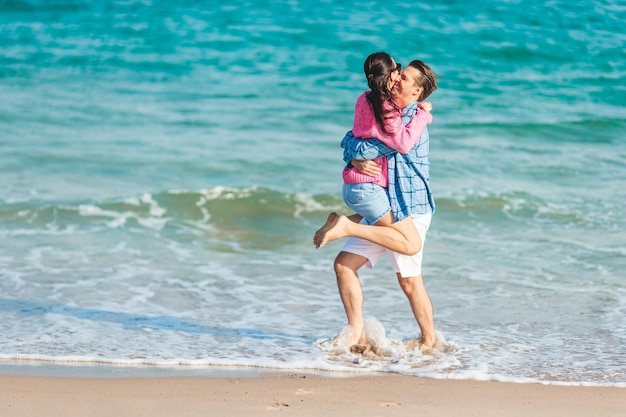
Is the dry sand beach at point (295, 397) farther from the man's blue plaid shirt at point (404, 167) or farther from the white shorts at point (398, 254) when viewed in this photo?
the man's blue plaid shirt at point (404, 167)

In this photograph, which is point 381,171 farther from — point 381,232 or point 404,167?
point 381,232

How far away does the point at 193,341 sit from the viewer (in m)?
5.31

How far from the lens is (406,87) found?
4598 mm

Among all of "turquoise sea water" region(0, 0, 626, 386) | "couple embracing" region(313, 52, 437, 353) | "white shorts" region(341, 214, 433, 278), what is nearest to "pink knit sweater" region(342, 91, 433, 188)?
"couple embracing" region(313, 52, 437, 353)

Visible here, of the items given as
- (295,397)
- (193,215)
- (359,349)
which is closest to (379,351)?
(359,349)

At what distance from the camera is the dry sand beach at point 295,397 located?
3939 millimetres

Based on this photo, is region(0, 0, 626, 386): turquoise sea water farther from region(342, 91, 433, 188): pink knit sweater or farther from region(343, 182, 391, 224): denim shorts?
region(342, 91, 433, 188): pink knit sweater

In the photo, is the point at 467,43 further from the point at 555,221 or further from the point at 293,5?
the point at 555,221

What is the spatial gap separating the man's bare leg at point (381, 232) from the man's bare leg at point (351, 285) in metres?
0.28

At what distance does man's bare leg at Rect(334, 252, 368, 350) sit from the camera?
5.02 metres

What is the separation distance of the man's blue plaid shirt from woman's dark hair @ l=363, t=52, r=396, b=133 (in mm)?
151

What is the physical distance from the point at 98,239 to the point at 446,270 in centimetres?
303

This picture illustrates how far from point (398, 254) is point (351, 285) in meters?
0.31

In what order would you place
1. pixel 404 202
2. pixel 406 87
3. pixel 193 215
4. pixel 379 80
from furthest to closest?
pixel 193 215, pixel 404 202, pixel 406 87, pixel 379 80
